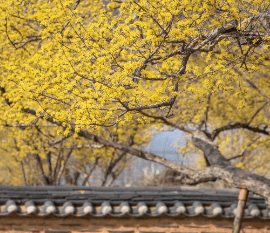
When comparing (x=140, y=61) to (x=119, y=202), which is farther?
(x=119, y=202)

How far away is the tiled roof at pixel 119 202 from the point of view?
17.0ft

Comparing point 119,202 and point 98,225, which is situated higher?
point 119,202

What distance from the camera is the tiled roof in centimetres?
518

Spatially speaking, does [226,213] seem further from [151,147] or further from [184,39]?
[151,147]

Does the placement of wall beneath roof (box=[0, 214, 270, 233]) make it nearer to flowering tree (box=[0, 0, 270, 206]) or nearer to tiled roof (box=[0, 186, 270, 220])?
tiled roof (box=[0, 186, 270, 220])

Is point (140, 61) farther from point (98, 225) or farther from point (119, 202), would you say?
point (98, 225)

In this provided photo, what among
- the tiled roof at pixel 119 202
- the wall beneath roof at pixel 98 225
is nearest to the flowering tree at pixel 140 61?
the tiled roof at pixel 119 202

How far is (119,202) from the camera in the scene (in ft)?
17.6

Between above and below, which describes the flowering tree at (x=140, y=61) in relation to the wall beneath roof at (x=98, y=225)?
above

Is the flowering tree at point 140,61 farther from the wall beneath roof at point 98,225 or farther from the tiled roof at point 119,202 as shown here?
the wall beneath roof at point 98,225

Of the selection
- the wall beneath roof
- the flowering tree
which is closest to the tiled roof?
the wall beneath roof

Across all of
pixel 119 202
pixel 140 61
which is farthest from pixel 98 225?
pixel 140 61

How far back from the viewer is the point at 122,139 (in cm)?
1117

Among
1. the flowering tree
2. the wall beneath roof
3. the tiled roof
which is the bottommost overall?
the wall beneath roof
